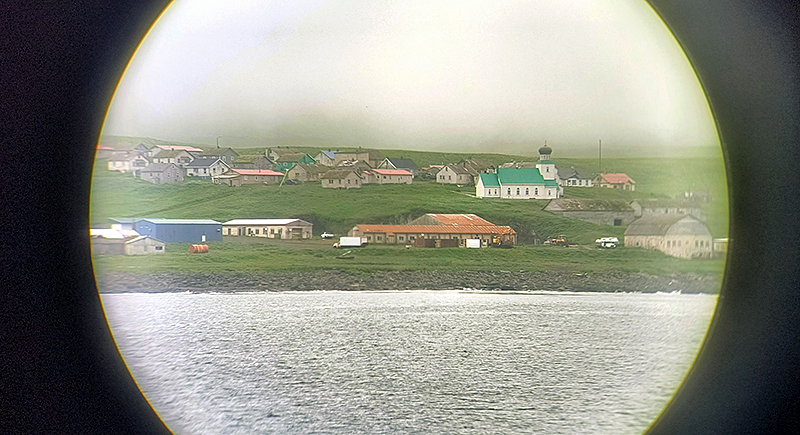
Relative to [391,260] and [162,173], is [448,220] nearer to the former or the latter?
[391,260]

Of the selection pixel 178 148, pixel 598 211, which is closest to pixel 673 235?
pixel 598 211

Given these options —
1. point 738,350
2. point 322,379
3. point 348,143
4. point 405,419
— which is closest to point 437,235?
point 348,143

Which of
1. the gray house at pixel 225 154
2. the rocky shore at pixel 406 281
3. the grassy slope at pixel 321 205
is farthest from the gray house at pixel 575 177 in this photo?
the gray house at pixel 225 154

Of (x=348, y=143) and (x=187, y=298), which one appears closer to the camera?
(x=187, y=298)

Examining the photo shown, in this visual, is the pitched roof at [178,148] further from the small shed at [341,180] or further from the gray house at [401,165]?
the gray house at [401,165]

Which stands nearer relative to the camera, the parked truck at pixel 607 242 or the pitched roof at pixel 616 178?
the parked truck at pixel 607 242

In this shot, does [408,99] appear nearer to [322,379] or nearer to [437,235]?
[437,235]

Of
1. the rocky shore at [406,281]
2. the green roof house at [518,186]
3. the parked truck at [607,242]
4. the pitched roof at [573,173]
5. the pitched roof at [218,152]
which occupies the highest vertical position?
the pitched roof at [218,152]
